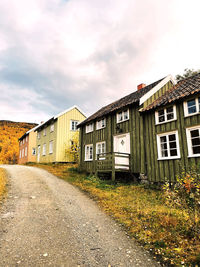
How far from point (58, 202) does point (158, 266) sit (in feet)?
18.2

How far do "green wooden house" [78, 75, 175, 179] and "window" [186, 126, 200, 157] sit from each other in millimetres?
2911

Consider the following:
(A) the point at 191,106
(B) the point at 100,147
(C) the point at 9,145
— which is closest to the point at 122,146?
(B) the point at 100,147

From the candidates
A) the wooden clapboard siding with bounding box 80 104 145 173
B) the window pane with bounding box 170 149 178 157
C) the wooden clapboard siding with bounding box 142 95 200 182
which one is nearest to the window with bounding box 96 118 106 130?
the wooden clapboard siding with bounding box 80 104 145 173

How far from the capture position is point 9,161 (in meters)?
51.0

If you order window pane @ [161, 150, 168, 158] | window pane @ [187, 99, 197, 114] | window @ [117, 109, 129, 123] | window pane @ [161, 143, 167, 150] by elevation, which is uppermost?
window @ [117, 109, 129, 123]

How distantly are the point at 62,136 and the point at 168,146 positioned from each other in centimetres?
1732

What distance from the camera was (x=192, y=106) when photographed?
10.9m

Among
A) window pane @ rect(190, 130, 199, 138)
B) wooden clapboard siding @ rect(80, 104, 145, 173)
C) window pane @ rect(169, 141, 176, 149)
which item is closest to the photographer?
window pane @ rect(190, 130, 199, 138)

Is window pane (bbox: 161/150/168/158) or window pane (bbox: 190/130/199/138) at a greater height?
window pane (bbox: 190/130/199/138)

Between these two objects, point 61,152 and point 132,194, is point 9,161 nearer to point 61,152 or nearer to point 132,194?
point 61,152

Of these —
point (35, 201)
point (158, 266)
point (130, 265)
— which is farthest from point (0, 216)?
point (158, 266)

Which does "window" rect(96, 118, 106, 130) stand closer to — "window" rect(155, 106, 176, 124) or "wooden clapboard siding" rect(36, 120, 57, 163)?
"window" rect(155, 106, 176, 124)

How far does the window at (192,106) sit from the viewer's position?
1060 centimetres

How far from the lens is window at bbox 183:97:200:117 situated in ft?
34.8
